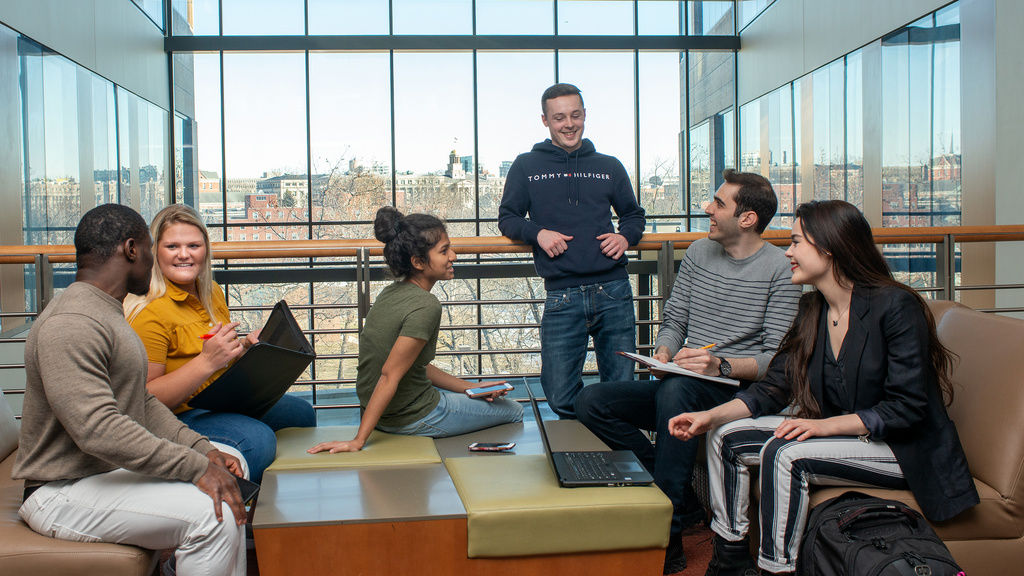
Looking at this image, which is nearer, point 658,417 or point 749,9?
point 658,417

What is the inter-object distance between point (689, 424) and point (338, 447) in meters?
1.12

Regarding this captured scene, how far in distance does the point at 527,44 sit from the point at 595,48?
88 centimetres

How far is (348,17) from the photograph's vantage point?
8898mm

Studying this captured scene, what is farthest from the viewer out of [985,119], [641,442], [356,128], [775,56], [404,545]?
[356,128]

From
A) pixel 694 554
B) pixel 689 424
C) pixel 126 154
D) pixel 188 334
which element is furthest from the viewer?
pixel 126 154

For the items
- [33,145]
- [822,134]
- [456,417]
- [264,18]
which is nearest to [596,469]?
[456,417]

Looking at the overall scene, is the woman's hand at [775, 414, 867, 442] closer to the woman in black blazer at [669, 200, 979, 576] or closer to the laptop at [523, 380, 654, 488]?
the woman in black blazer at [669, 200, 979, 576]

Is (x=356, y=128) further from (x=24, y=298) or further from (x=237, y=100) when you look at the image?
(x=24, y=298)

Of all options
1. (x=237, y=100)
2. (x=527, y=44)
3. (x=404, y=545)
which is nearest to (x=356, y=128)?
(x=237, y=100)

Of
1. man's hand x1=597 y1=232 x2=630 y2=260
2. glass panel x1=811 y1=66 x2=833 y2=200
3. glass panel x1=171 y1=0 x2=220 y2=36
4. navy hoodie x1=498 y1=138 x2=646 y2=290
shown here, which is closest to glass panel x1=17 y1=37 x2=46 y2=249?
glass panel x1=171 y1=0 x2=220 y2=36

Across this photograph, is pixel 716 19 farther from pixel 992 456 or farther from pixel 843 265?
pixel 992 456

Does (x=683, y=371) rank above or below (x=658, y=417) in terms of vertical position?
above

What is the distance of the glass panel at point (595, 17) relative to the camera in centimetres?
915

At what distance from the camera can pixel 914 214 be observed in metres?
6.03
